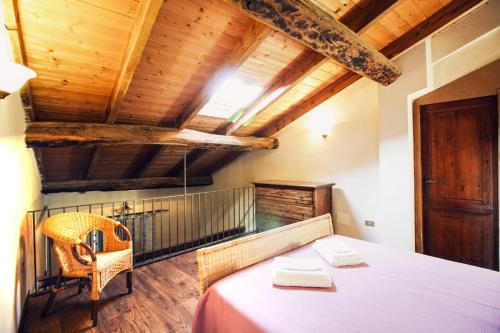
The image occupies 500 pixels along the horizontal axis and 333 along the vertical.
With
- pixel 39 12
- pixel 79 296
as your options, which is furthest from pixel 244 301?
pixel 39 12

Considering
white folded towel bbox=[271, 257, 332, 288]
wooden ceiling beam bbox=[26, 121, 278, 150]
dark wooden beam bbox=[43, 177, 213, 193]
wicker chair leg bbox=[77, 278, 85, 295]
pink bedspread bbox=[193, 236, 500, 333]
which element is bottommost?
wicker chair leg bbox=[77, 278, 85, 295]

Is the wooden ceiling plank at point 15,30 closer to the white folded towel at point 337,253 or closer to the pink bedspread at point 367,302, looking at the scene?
the pink bedspread at point 367,302

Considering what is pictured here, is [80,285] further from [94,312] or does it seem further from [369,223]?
[369,223]

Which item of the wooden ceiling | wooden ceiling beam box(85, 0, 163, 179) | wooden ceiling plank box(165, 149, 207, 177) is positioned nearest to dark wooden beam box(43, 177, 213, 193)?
wooden ceiling plank box(165, 149, 207, 177)

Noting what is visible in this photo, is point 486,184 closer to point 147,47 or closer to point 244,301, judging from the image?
point 244,301

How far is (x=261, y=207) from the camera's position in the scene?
427cm

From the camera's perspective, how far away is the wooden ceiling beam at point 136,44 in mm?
1788

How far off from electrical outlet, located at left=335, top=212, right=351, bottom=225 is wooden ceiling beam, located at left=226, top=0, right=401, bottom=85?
2.01 meters

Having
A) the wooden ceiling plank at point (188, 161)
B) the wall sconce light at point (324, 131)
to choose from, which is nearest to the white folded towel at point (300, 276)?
the wall sconce light at point (324, 131)

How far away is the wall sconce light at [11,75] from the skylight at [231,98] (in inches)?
85.0

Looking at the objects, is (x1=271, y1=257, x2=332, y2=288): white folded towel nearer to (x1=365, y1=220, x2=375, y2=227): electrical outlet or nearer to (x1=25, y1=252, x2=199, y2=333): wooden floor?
(x1=25, y1=252, x2=199, y2=333): wooden floor

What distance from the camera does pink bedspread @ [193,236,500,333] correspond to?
3.42 feet

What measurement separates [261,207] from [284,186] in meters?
0.65

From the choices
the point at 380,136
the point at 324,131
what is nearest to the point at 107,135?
the point at 324,131
